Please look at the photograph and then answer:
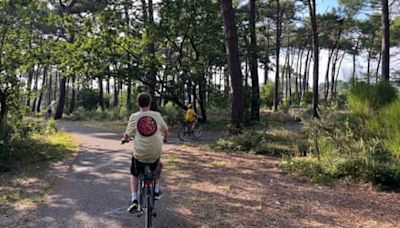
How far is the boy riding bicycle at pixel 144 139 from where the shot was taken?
5480 mm

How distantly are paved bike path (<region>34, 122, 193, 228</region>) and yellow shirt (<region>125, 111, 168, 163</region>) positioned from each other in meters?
1.01

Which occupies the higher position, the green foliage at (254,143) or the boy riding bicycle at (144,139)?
the boy riding bicycle at (144,139)

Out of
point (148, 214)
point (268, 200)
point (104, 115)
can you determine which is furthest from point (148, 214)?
point (104, 115)

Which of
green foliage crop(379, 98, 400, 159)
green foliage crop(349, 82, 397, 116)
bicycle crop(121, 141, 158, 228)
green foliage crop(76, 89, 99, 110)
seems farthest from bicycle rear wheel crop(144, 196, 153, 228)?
green foliage crop(76, 89, 99, 110)

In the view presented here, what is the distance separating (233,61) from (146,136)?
32.0ft

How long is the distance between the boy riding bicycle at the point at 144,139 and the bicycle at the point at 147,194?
7 centimetres

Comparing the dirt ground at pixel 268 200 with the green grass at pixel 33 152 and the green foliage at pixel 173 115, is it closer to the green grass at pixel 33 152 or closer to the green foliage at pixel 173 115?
the green grass at pixel 33 152

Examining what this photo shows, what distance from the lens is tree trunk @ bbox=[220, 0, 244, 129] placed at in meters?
14.6

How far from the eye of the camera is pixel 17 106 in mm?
14844

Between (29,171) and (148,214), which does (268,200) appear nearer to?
(148,214)

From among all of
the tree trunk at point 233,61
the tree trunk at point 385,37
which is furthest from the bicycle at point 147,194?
the tree trunk at point 385,37

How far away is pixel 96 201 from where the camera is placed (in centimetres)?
721

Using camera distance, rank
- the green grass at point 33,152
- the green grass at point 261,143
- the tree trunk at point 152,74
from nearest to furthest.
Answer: the green grass at point 33,152, the green grass at point 261,143, the tree trunk at point 152,74

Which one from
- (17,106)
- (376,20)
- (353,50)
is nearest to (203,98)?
(17,106)
